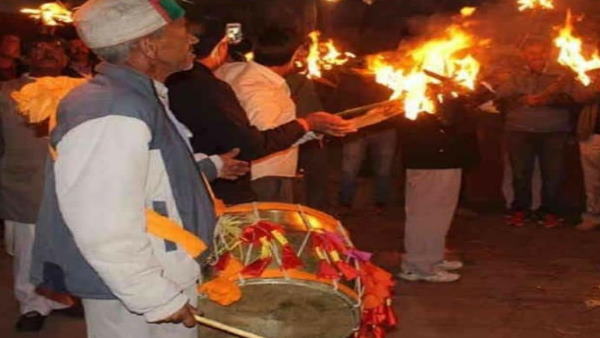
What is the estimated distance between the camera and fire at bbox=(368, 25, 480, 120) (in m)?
6.80

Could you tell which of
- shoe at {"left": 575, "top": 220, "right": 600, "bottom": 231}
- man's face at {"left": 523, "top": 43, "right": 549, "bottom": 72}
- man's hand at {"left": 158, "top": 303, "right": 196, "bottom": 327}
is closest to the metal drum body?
man's hand at {"left": 158, "top": 303, "right": 196, "bottom": 327}

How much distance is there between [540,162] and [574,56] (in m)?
2.67

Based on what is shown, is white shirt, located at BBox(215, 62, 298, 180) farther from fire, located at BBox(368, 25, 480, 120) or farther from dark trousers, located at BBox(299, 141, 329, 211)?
dark trousers, located at BBox(299, 141, 329, 211)

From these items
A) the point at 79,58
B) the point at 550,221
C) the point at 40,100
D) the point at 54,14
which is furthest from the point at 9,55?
the point at 40,100

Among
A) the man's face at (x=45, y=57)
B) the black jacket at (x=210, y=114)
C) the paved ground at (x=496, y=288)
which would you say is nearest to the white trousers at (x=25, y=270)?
the paved ground at (x=496, y=288)

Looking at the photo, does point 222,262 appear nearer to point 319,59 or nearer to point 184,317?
point 184,317

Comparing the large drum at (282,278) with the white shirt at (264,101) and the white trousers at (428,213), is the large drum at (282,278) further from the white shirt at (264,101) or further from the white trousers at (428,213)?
the white trousers at (428,213)

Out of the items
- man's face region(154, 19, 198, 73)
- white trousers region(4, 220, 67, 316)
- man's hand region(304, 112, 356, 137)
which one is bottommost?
white trousers region(4, 220, 67, 316)

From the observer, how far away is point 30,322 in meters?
6.95

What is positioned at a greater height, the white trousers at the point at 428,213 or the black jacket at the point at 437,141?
the black jacket at the point at 437,141

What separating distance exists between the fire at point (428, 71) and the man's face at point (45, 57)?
2.22 m

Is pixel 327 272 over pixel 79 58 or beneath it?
beneath

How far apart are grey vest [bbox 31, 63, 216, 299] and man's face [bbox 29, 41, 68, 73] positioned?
3208 mm

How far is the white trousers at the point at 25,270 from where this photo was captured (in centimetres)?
689
